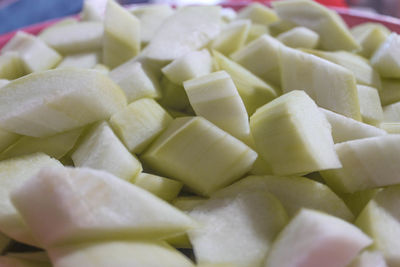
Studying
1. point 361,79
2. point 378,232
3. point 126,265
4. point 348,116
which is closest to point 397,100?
point 361,79

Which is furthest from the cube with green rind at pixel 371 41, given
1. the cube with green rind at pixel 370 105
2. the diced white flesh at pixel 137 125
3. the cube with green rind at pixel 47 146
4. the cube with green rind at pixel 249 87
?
the cube with green rind at pixel 47 146

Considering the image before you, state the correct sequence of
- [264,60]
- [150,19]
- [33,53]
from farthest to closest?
[150,19]
[33,53]
[264,60]

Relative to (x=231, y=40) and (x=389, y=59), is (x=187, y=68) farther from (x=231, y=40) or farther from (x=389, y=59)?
(x=389, y=59)

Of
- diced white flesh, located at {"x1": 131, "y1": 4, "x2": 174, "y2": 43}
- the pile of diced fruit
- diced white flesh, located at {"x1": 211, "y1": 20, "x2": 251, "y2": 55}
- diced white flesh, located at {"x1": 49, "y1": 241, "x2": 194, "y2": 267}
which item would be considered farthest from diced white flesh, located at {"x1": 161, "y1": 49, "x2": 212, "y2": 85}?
diced white flesh, located at {"x1": 49, "y1": 241, "x2": 194, "y2": 267}

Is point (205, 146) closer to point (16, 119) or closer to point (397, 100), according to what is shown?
point (16, 119)

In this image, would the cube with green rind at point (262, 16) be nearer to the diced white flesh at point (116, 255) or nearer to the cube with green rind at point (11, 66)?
the cube with green rind at point (11, 66)

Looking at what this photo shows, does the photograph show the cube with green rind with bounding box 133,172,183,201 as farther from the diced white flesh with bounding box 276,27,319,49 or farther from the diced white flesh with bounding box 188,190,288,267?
the diced white flesh with bounding box 276,27,319,49

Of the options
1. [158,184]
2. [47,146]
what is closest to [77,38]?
[47,146]
